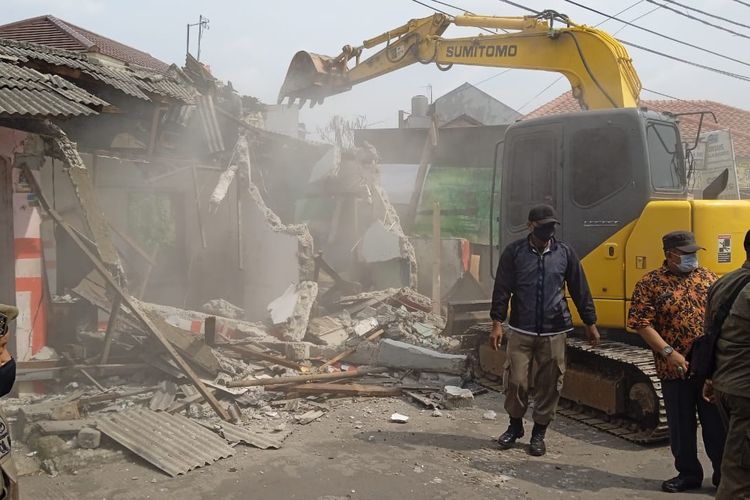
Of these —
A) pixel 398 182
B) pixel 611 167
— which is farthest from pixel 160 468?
pixel 398 182

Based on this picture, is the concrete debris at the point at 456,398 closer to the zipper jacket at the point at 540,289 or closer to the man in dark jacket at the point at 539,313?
the man in dark jacket at the point at 539,313

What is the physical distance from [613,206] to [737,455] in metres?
3.01

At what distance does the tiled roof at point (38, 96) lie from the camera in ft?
17.3

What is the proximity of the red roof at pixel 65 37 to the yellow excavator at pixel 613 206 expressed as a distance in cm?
1294

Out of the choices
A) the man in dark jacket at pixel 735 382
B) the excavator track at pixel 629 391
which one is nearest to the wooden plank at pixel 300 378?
the excavator track at pixel 629 391

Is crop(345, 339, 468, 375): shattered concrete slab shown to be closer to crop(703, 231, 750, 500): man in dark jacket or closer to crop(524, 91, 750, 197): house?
crop(703, 231, 750, 500): man in dark jacket

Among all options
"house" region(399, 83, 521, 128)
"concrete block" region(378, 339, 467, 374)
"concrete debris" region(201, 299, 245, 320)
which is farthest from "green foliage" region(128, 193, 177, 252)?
"house" region(399, 83, 521, 128)

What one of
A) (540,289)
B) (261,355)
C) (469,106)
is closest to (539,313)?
(540,289)

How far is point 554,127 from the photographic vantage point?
593 centimetres

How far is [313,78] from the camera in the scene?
9.91m

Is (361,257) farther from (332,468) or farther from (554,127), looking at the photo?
(332,468)

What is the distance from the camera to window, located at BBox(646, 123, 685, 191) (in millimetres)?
5535

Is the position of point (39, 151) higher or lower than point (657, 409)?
higher

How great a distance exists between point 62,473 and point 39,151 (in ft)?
11.9
